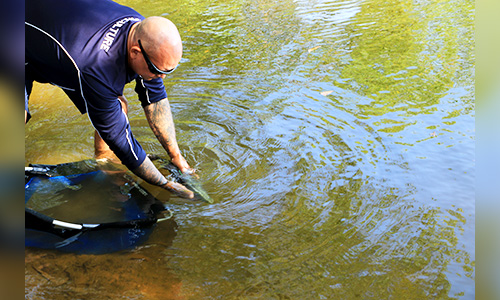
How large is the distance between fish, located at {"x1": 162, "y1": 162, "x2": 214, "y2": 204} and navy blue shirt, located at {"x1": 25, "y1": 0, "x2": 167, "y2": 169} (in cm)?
64

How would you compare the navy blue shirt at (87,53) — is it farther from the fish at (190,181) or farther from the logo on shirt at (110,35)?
the fish at (190,181)

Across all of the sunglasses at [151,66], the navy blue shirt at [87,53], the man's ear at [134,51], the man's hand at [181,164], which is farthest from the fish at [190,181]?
the man's ear at [134,51]

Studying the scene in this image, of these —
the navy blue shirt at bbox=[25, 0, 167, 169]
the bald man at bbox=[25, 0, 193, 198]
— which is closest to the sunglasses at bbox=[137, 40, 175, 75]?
the bald man at bbox=[25, 0, 193, 198]

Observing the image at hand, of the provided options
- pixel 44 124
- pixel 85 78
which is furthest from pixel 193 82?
pixel 85 78

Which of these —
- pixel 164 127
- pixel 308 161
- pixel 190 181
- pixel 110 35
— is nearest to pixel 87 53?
pixel 110 35

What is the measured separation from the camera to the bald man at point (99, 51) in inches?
107

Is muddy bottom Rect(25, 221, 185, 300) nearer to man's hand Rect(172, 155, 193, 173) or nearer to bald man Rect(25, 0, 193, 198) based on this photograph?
bald man Rect(25, 0, 193, 198)

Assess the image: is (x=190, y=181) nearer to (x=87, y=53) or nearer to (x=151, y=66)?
(x=151, y=66)

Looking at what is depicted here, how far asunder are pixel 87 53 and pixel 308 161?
1.88 metres

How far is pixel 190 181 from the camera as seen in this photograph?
361cm

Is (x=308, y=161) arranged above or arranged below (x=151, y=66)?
below

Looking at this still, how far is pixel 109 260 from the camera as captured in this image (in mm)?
2930

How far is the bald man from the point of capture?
8.96 feet
